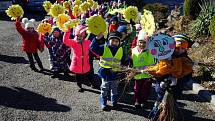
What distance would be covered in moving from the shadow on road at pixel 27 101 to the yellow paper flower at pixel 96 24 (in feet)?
5.42

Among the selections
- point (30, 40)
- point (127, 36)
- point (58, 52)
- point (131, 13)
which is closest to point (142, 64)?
point (127, 36)

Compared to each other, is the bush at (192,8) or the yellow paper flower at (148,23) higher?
the bush at (192,8)

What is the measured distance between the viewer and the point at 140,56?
25.5 ft

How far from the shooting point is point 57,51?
9.91 meters

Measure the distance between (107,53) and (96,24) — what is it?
0.60 m

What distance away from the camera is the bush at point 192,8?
13415 mm

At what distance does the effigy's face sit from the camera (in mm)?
6660

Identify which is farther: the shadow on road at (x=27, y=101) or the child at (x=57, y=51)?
the child at (x=57, y=51)

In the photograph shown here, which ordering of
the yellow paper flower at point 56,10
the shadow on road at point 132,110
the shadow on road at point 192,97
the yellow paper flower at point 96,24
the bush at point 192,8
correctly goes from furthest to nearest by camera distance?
the bush at point 192,8 < the yellow paper flower at point 56,10 < the shadow on road at point 192,97 < the shadow on road at point 132,110 < the yellow paper flower at point 96,24

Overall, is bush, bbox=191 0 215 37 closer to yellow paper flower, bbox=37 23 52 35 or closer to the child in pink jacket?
the child in pink jacket

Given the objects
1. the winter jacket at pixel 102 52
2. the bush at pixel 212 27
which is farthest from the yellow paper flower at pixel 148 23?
the bush at pixel 212 27

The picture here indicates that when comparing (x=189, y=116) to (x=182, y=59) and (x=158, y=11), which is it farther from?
(x=158, y=11)

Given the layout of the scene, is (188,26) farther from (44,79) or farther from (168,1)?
(168,1)

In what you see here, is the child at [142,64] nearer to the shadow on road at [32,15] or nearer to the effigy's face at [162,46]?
the effigy's face at [162,46]
